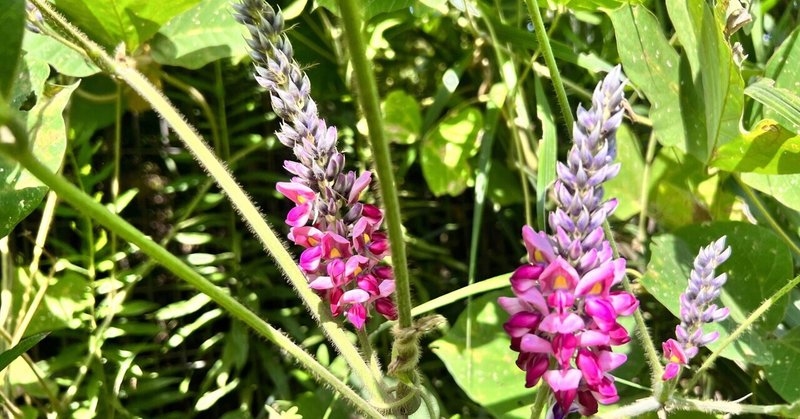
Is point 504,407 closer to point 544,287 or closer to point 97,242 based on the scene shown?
point 544,287

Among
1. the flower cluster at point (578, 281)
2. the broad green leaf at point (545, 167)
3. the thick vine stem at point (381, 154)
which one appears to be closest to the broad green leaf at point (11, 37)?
the thick vine stem at point (381, 154)

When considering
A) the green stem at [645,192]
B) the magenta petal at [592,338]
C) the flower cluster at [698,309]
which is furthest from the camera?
the green stem at [645,192]

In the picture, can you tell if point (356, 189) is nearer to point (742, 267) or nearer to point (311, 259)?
point (311, 259)

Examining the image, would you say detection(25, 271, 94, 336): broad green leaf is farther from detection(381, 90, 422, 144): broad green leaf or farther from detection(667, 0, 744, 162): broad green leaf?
detection(667, 0, 744, 162): broad green leaf

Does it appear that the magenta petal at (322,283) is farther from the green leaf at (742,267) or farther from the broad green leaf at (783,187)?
the broad green leaf at (783,187)

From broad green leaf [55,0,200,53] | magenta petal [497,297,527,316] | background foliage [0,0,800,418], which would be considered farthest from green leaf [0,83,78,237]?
magenta petal [497,297,527,316]

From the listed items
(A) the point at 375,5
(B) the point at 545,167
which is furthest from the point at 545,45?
(A) the point at 375,5
